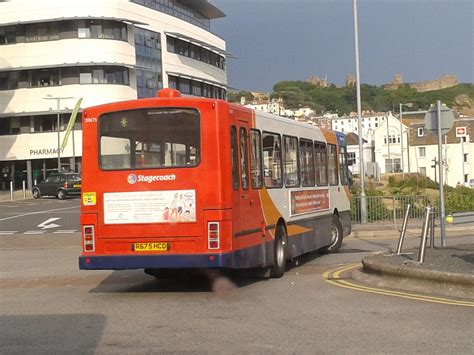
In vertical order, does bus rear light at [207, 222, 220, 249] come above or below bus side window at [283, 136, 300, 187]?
below

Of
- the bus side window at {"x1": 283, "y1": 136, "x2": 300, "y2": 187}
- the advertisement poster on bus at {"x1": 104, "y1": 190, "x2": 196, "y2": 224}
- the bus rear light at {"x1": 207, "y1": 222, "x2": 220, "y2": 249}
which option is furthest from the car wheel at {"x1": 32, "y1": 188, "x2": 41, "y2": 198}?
the bus rear light at {"x1": 207, "y1": 222, "x2": 220, "y2": 249}

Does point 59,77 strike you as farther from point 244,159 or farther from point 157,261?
point 157,261

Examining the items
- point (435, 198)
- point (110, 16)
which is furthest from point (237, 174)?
point (110, 16)

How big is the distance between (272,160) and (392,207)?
1285 cm

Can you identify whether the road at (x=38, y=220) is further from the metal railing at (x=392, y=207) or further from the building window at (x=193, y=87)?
the building window at (x=193, y=87)

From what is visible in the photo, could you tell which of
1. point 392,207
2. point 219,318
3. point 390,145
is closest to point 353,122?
point 390,145

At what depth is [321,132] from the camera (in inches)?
631

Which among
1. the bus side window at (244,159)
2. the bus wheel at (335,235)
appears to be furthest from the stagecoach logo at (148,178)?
the bus wheel at (335,235)

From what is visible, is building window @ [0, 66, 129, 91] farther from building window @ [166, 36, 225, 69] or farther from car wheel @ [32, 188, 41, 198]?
car wheel @ [32, 188, 41, 198]

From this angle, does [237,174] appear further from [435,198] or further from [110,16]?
[110,16]

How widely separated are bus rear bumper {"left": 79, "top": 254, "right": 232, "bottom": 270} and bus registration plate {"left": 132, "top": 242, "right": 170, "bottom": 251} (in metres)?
0.11

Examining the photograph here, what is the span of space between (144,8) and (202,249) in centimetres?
5683

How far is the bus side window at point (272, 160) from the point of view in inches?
482

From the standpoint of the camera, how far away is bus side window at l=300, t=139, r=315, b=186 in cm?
1437
